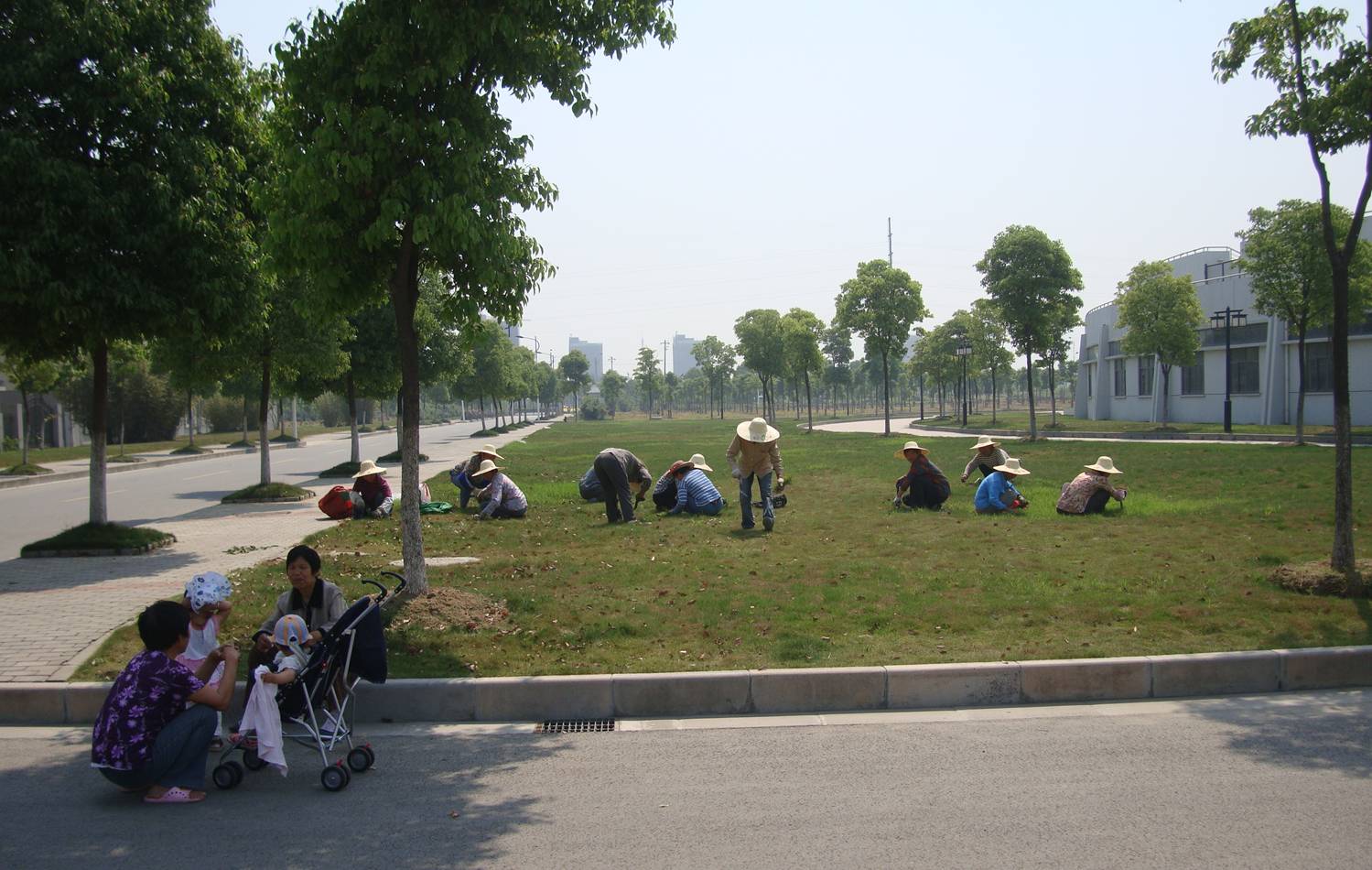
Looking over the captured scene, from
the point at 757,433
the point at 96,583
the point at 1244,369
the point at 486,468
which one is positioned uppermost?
the point at 1244,369

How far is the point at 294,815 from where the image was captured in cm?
500

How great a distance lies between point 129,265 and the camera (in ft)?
39.6

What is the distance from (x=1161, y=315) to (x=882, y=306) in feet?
38.2

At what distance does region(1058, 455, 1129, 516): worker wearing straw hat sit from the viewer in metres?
14.3

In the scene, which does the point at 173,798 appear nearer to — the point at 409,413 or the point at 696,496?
the point at 409,413

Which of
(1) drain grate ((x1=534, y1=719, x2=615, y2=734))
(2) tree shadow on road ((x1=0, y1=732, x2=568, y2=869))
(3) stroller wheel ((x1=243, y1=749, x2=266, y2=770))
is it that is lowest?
(1) drain grate ((x1=534, y1=719, x2=615, y2=734))

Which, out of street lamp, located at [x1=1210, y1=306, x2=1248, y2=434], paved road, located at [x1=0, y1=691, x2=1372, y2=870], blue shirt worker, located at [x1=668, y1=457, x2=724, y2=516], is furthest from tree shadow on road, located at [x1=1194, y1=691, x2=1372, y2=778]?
street lamp, located at [x1=1210, y1=306, x2=1248, y2=434]

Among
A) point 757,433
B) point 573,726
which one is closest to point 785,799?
point 573,726

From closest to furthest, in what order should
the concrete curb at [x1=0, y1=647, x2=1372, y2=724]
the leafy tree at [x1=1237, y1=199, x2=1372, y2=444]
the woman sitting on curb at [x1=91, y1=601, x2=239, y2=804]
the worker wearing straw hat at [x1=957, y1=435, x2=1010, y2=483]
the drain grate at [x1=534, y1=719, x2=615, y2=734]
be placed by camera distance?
the woman sitting on curb at [x1=91, y1=601, x2=239, y2=804] → the drain grate at [x1=534, y1=719, x2=615, y2=734] → the concrete curb at [x1=0, y1=647, x2=1372, y2=724] → the worker wearing straw hat at [x1=957, y1=435, x2=1010, y2=483] → the leafy tree at [x1=1237, y1=199, x2=1372, y2=444]

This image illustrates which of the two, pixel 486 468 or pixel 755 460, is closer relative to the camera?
pixel 755 460

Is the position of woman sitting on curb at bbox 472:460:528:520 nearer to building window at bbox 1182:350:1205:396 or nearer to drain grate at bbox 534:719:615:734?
drain grate at bbox 534:719:615:734

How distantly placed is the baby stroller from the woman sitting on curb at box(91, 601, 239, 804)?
227mm

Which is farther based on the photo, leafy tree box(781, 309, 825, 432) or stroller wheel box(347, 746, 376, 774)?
leafy tree box(781, 309, 825, 432)

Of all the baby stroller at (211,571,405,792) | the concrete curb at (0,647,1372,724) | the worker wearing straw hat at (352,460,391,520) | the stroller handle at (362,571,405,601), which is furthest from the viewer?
the worker wearing straw hat at (352,460,391,520)
